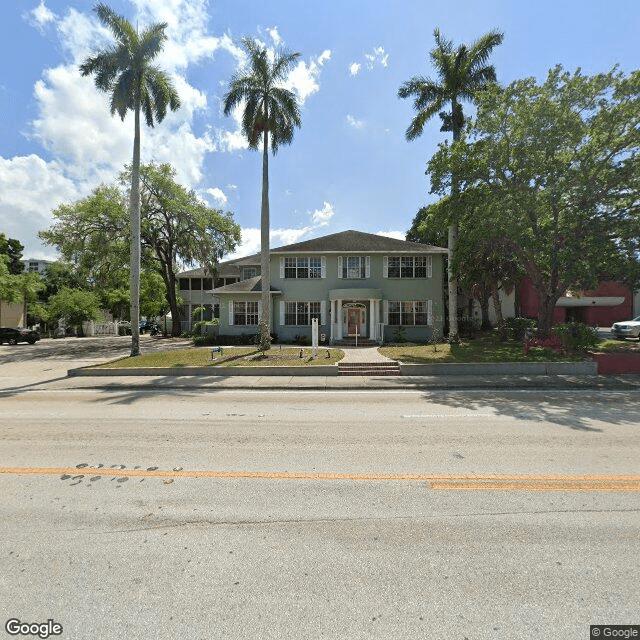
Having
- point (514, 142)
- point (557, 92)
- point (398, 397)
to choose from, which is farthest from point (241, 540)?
point (557, 92)

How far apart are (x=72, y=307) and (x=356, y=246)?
33.7 metres

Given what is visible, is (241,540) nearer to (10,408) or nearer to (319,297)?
(10,408)

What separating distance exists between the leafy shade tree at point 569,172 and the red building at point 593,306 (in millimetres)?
19808

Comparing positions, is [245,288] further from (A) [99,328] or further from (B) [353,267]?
(A) [99,328]

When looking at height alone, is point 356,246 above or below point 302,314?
above

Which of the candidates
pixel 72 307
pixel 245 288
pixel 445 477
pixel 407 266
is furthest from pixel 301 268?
pixel 72 307

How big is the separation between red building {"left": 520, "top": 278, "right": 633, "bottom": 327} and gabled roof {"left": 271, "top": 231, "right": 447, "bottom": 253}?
15534 millimetres

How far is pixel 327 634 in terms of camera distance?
2.30m

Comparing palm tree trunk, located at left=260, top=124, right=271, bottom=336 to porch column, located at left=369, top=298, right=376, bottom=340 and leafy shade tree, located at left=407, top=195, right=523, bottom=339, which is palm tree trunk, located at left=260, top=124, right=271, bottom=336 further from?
leafy shade tree, located at left=407, top=195, right=523, bottom=339

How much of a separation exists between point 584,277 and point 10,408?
20382 millimetres

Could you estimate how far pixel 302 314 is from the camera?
1024 inches

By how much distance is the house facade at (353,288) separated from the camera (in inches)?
998

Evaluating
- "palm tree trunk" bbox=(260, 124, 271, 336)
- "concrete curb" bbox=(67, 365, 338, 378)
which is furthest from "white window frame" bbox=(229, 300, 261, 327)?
"concrete curb" bbox=(67, 365, 338, 378)

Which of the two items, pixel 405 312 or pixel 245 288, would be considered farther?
pixel 245 288
